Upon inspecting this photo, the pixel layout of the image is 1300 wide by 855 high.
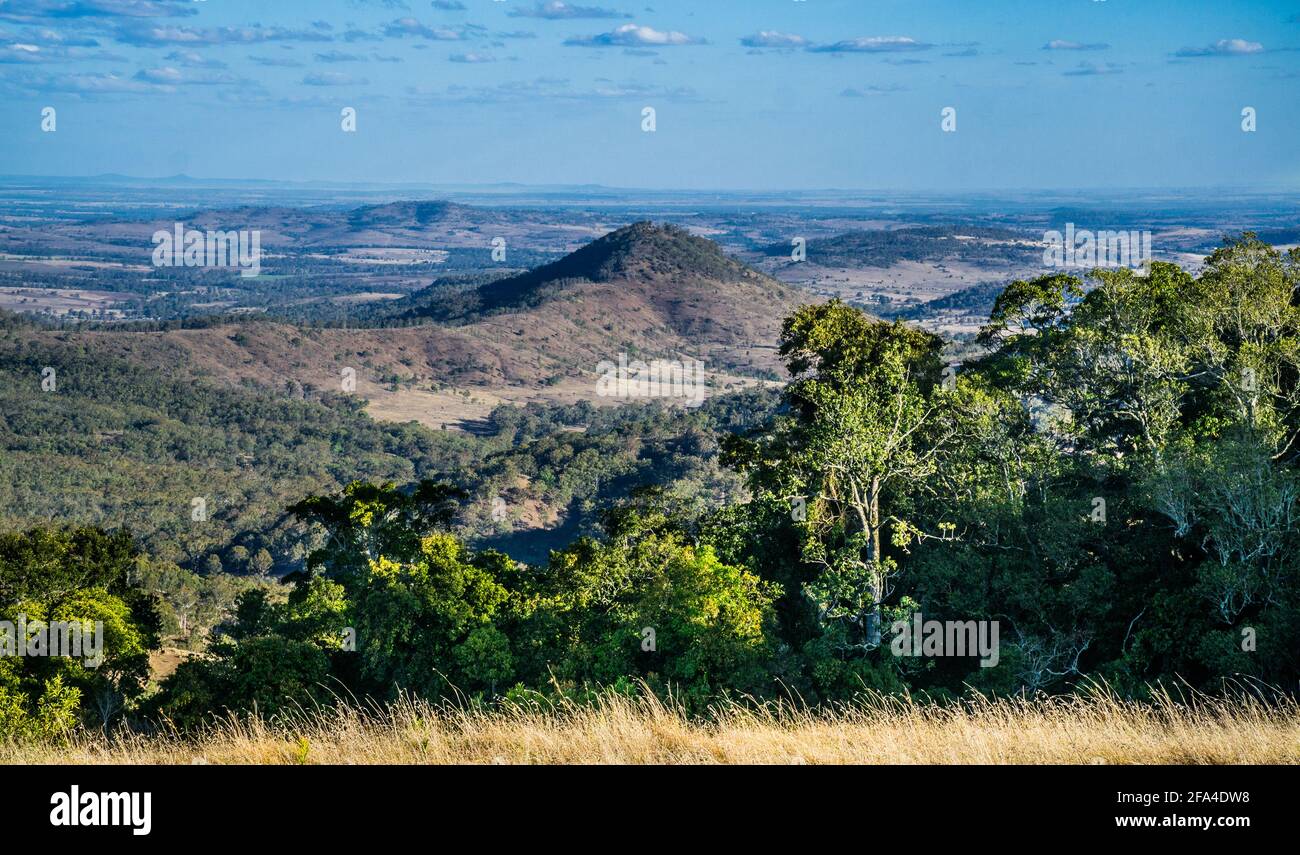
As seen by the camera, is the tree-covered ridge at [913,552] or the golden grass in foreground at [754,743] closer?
the golden grass in foreground at [754,743]

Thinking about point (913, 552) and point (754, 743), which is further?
point (913, 552)

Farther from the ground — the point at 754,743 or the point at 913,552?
the point at 754,743

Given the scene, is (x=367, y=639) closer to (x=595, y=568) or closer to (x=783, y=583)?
(x=595, y=568)

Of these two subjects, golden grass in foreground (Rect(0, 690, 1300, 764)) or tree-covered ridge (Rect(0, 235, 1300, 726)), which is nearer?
golden grass in foreground (Rect(0, 690, 1300, 764))

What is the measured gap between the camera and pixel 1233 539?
1861 cm

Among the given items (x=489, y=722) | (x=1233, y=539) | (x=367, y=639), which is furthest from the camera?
(x=367, y=639)

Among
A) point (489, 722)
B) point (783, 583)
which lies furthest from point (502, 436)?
point (489, 722)

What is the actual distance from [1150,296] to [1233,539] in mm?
9026

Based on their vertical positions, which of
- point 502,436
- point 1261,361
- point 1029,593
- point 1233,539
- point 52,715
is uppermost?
point 1261,361

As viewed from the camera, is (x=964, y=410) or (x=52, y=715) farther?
(x=964, y=410)
